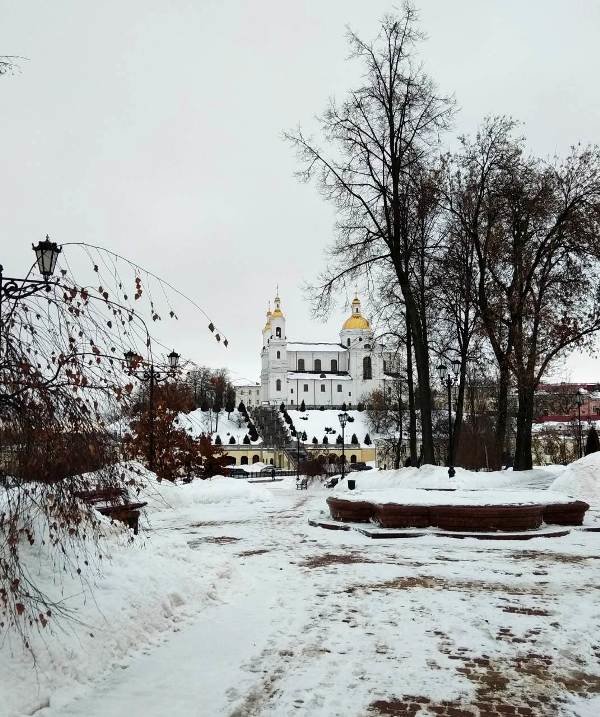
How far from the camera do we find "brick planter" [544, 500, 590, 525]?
46.4 ft

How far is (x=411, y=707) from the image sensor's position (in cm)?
460

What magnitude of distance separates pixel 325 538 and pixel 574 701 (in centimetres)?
872

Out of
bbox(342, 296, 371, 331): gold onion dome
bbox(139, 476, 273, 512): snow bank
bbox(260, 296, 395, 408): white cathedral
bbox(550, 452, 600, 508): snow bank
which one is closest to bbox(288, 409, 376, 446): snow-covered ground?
bbox(260, 296, 395, 408): white cathedral

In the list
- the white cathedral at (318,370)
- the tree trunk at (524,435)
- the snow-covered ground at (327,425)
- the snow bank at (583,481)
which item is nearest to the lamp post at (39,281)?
the snow bank at (583,481)

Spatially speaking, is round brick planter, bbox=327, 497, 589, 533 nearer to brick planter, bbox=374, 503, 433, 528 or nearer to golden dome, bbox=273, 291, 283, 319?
brick planter, bbox=374, 503, 433, 528

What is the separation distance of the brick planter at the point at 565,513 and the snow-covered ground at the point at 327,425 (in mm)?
74172

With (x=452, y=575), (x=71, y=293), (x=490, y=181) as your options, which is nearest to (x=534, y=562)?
(x=452, y=575)

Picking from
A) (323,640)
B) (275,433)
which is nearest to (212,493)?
(323,640)

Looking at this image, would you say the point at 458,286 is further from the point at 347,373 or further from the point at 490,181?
the point at 347,373

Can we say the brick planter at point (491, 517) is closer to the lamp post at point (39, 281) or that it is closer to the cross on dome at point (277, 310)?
the lamp post at point (39, 281)

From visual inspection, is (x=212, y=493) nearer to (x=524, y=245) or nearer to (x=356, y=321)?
(x=524, y=245)

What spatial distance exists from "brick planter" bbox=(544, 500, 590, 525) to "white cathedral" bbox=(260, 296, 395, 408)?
346 feet

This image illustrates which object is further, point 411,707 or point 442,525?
point 442,525

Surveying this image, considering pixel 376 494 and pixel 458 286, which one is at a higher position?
pixel 458 286
